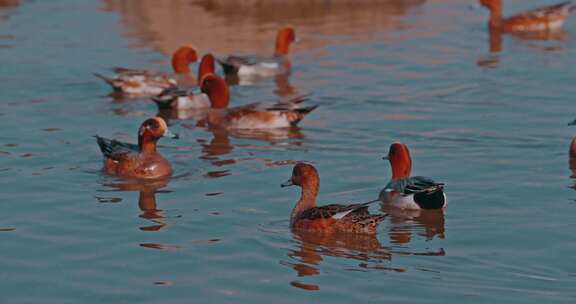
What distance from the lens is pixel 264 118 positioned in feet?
51.4

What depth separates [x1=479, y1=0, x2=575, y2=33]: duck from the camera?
2230cm

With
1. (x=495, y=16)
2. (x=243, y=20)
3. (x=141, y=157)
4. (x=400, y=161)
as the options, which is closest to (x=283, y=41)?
(x=243, y=20)

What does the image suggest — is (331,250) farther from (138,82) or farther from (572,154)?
(138,82)

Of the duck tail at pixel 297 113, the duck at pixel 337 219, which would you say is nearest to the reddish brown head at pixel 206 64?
the duck tail at pixel 297 113

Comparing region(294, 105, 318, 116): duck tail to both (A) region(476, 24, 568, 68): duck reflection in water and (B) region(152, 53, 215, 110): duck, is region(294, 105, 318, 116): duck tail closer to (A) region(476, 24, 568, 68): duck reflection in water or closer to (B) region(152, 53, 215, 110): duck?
(B) region(152, 53, 215, 110): duck

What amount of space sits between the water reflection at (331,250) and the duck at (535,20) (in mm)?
12813

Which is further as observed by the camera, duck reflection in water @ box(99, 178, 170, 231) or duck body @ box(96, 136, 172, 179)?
duck body @ box(96, 136, 172, 179)

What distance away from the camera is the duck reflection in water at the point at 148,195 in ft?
35.6

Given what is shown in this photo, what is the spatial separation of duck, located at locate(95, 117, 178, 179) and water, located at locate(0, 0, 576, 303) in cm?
21

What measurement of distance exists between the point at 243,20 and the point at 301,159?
414 inches

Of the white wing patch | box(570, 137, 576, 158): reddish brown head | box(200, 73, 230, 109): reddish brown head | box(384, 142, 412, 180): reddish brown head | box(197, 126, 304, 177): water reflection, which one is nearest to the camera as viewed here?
the white wing patch

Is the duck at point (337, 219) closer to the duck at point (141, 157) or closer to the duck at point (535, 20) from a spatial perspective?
the duck at point (141, 157)

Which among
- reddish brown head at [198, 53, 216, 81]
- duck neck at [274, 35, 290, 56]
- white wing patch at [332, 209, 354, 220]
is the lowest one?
white wing patch at [332, 209, 354, 220]

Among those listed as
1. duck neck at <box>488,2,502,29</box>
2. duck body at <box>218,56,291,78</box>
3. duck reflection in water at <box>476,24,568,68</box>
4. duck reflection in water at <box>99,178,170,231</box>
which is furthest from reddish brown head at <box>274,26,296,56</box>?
duck reflection in water at <box>99,178,170,231</box>
